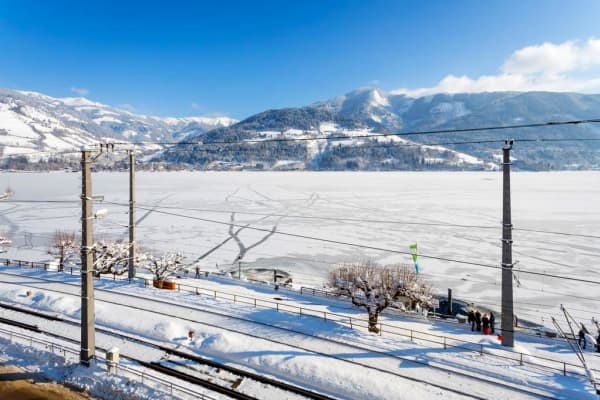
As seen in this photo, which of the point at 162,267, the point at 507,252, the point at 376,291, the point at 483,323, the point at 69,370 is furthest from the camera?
the point at 162,267

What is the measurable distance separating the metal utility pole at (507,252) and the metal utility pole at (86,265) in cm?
1534

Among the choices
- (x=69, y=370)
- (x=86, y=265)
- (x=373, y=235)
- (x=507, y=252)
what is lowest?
(x=69, y=370)

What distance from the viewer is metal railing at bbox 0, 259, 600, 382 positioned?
1398 centimetres

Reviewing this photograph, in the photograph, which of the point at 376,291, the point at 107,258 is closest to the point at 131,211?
the point at 107,258

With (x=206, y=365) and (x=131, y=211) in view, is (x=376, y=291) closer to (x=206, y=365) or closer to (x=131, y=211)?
(x=206, y=365)

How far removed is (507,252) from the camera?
46.9ft

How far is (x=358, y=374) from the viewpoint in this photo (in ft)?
41.4

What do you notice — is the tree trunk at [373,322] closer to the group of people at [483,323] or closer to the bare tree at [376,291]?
the bare tree at [376,291]

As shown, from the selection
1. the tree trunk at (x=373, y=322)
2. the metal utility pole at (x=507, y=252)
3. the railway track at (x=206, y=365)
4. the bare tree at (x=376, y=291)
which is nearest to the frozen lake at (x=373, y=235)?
the bare tree at (x=376, y=291)

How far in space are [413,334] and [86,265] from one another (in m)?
14.3

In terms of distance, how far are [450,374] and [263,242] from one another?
32544mm

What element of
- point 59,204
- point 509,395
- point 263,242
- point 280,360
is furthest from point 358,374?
point 59,204

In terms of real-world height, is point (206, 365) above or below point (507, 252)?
below

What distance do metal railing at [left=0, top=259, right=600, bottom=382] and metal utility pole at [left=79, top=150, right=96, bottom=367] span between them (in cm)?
824
